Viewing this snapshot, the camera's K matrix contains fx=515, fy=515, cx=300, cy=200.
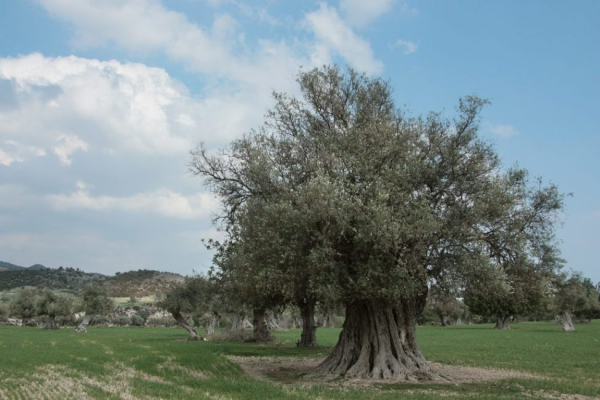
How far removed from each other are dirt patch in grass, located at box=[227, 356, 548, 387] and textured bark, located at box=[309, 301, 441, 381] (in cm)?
87

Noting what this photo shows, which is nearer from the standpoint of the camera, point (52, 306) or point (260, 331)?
point (260, 331)

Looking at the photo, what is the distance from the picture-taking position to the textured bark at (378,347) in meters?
23.0

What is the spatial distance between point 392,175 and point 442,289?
17.0 feet

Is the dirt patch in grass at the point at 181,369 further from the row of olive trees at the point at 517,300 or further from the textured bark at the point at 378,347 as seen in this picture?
the row of olive trees at the point at 517,300

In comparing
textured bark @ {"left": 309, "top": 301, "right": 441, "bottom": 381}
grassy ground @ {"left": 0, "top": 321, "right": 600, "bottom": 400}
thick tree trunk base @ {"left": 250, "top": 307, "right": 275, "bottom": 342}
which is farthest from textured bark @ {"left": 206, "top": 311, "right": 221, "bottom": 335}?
textured bark @ {"left": 309, "top": 301, "right": 441, "bottom": 381}

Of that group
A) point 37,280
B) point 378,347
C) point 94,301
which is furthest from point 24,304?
point 378,347

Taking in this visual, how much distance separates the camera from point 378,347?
23.6 m

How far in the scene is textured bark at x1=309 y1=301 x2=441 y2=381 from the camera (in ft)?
75.4

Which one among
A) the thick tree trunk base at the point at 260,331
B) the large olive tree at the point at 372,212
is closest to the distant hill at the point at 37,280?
the thick tree trunk base at the point at 260,331

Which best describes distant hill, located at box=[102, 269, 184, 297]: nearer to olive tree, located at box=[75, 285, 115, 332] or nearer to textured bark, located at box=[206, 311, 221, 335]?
olive tree, located at box=[75, 285, 115, 332]

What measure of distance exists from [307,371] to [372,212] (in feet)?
34.9

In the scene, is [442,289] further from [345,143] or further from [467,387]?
[345,143]

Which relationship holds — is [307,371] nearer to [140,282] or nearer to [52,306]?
[52,306]

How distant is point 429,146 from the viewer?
2419 centimetres
